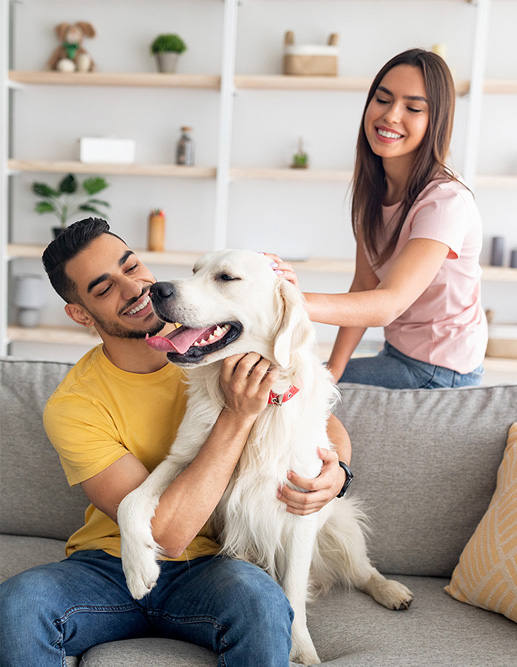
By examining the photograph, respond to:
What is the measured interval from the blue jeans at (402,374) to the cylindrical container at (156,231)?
2277 mm

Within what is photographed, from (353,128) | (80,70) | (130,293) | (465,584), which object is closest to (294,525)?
(465,584)

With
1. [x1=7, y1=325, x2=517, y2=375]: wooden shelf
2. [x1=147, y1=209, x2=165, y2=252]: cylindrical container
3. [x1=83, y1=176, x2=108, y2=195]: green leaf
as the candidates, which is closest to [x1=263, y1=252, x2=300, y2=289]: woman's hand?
[x1=7, y1=325, x2=517, y2=375]: wooden shelf

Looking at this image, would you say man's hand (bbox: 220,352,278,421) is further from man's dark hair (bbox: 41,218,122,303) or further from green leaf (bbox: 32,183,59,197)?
green leaf (bbox: 32,183,59,197)

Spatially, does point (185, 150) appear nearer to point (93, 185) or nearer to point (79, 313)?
point (93, 185)

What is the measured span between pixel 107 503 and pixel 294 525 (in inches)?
16.5

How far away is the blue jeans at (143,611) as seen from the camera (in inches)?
48.6

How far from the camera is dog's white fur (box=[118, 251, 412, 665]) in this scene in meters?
1.29

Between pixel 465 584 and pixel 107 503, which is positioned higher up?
pixel 107 503

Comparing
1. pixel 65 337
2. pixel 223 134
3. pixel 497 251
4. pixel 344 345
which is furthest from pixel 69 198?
pixel 344 345

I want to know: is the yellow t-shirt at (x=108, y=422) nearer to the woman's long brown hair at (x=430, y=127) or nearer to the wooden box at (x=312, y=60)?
the woman's long brown hair at (x=430, y=127)

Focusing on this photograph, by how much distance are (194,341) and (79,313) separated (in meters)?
0.46

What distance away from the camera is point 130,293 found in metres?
1.50

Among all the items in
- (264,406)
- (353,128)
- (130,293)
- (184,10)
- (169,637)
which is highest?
(184,10)

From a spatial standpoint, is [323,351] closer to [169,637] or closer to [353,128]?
[353,128]
